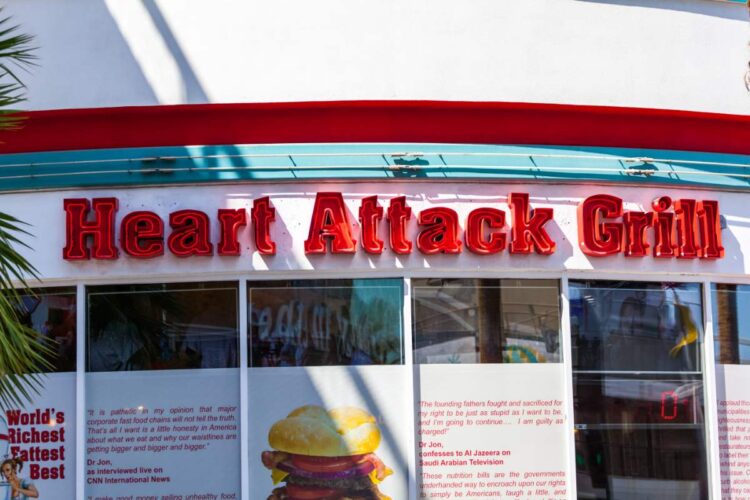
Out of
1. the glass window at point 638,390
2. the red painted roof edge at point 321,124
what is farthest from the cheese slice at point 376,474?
the red painted roof edge at point 321,124

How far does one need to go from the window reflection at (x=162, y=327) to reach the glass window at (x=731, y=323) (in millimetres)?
4936

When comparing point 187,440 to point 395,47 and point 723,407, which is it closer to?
point 395,47

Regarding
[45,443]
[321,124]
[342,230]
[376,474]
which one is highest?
[321,124]

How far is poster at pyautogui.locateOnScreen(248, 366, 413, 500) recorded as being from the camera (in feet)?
37.1

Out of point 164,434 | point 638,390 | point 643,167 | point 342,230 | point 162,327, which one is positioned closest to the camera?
point 342,230

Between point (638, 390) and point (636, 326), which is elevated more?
point (636, 326)

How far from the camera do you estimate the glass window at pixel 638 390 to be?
11719 millimetres

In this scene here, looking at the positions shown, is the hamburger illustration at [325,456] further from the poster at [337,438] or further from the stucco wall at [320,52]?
the stucco wall at [320,52]

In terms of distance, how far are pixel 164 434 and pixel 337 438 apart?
168 cm

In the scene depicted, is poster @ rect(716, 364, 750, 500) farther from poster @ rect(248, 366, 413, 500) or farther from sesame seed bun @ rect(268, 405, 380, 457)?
sesame seed bun @ rect(268, 405, 380, 457)

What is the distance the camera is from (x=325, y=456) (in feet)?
37.2

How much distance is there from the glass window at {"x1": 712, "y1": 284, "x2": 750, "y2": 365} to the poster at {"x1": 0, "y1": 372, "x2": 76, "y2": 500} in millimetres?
6531

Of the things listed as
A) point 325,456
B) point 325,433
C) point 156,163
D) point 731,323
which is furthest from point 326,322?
point 731,323

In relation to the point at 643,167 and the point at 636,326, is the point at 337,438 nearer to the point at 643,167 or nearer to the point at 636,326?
the point at 636,326
